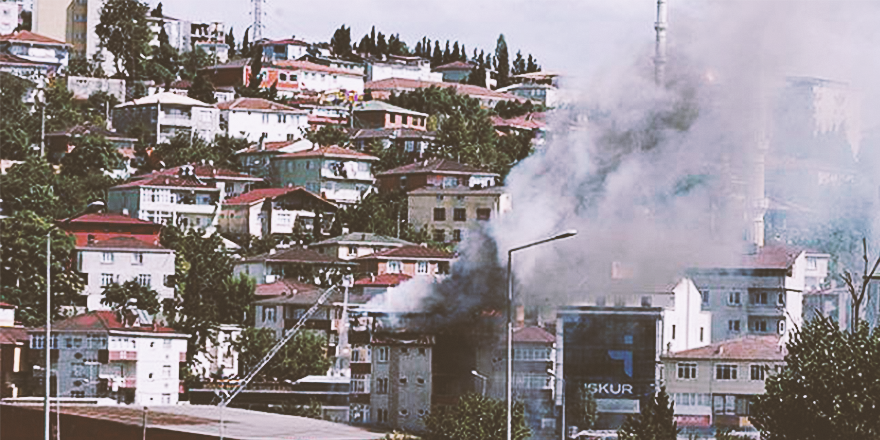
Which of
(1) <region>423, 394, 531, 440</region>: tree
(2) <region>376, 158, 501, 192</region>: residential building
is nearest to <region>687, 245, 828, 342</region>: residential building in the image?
→ (1) <region>423, 394, 531, 440</region>: tree

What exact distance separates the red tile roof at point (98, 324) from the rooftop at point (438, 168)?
3600 centimetres

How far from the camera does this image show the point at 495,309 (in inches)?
3351

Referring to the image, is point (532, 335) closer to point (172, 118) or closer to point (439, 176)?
point (439, 176)

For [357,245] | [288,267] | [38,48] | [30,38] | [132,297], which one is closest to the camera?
[132,297]

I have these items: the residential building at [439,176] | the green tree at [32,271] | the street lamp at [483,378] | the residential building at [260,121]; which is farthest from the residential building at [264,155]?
the street lamp at [483,378]

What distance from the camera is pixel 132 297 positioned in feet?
396

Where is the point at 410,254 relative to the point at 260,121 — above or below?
below

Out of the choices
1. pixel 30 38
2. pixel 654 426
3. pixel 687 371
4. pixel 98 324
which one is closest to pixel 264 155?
pixel 30 38

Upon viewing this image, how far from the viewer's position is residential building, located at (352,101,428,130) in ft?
591

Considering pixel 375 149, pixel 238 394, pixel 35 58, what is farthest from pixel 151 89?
pixel 238 394

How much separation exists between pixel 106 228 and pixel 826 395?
260 feet

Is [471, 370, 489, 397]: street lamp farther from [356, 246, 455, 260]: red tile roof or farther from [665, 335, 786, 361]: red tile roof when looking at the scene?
[356, 246, 455, 260]: red tile roof

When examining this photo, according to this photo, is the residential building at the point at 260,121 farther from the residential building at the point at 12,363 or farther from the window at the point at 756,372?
the window at the point at 756,372

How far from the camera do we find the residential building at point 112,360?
109250 millimetres
